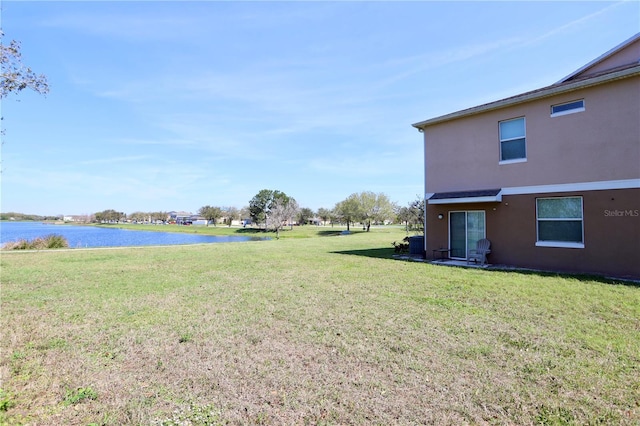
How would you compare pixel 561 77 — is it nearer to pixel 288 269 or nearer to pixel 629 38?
pixel 629 38

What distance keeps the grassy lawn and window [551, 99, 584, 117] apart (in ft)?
16.8

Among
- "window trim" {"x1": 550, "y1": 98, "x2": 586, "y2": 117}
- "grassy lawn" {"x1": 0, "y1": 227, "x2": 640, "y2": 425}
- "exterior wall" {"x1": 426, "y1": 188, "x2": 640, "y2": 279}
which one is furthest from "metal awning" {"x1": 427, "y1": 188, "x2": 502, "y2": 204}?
"grassy lawn" {"x1": 0, "y1": 227, "x2": 640, "y2": 425}

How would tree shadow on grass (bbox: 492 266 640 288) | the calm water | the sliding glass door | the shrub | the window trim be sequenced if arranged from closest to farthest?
tree shadow on grass (bbox: 492 266 640 288) < the window trim < the sliding glass door < the shrub < the calm water

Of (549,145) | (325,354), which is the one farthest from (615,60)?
(325,354)

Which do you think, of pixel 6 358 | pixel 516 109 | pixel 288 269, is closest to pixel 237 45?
pixel 288 269

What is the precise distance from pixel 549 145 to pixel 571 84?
178 cm

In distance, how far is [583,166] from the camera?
8.88 metres

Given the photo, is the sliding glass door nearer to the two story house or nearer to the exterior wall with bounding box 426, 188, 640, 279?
the two story house

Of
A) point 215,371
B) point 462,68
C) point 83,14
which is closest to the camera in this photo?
point 215,371

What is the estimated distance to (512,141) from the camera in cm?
1040

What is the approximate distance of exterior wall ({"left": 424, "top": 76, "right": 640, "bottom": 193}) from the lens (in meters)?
8.29

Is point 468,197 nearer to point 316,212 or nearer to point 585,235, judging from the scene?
point 585,235

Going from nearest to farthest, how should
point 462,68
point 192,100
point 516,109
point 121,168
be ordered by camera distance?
1. point 516,109
2. point 462,68
3. point 192,100
4. point 121,168

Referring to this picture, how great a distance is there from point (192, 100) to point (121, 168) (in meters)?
28.8
